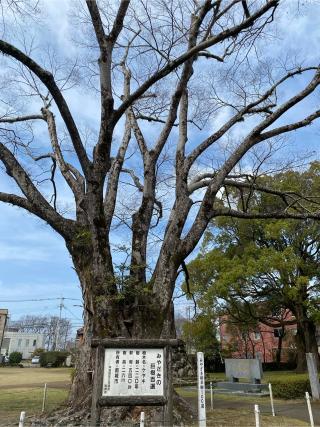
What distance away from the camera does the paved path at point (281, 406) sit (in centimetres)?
967

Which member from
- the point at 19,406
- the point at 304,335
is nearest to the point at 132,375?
the point at 19,406

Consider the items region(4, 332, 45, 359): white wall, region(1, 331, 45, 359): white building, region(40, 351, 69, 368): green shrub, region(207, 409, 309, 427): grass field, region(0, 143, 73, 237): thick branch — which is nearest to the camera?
region(0, 143, 73, 237): thick branch

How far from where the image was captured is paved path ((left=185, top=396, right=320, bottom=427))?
31.7 feet

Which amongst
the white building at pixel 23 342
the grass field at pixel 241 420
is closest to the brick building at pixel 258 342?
the grass field at pixel 241 420

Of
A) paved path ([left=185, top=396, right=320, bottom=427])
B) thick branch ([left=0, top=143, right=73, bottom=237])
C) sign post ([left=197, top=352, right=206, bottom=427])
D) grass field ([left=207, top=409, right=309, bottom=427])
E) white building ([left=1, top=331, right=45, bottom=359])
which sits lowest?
grass field ([left=207, top=409, right=309, bottom=427])

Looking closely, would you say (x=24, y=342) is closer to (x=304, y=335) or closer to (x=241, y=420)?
(x=304, y=335)

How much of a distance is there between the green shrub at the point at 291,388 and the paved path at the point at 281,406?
477mm

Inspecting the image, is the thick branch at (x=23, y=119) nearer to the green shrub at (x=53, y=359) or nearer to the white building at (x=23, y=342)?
the green shrub at (x=53, y=359)

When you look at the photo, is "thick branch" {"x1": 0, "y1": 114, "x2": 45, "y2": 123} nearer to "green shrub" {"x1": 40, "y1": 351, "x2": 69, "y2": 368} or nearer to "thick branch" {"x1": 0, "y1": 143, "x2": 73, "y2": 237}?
"thick branch" {"x1": 0, "y1": 143, "x2": 73, "y2": 237}

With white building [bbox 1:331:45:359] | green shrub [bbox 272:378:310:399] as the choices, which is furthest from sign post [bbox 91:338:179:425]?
white building [bbox 1:331:45:359]

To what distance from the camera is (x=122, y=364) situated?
4.98 metres

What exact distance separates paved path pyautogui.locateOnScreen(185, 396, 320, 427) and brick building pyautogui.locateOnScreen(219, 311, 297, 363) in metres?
16.9

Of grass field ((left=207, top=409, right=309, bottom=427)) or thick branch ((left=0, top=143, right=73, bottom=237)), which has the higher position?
thick branch ((left=0, top=143, right=73, bottom=237))

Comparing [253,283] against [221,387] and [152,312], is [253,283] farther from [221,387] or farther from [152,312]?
[152,312]
